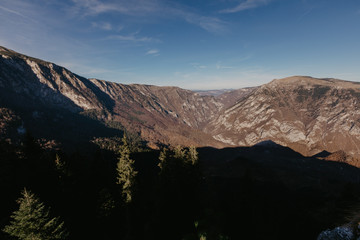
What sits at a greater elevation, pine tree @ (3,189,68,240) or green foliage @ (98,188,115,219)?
pine tree @ (3,189,68,240)

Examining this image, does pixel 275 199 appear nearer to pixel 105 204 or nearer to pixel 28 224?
pixel 105 204

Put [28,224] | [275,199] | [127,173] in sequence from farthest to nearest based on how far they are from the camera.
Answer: [275,199] < [127,173] < [28,224]

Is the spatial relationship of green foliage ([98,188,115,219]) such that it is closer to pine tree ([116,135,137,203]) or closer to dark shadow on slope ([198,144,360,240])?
pine tree ([116,135,137,203])

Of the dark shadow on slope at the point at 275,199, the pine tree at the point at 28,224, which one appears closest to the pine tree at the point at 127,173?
the pine tree at the point at 28,224

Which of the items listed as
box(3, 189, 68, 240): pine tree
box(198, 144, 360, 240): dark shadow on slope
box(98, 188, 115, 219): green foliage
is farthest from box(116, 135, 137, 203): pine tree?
box(198, 144, 360, 240): dark shadow on slope

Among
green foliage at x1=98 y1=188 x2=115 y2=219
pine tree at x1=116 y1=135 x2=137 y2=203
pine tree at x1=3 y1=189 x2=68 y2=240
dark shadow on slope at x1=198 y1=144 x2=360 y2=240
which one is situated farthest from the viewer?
green foliage at x1=98 y1=188 x2=115 y2=219

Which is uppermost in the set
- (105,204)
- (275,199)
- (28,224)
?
(28,224)

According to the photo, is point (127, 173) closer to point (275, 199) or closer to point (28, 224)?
point (28, 224)

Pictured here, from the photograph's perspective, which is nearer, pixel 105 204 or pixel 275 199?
pixel 105 204

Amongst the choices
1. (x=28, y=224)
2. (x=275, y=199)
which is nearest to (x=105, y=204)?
(x=28, y=224)

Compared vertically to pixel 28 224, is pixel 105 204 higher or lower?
lower

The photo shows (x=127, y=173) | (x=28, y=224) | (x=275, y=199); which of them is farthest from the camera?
(x=275, y=199)

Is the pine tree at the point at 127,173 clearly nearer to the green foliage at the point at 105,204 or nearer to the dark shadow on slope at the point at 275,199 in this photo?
the green foliage at the point at 105,204
